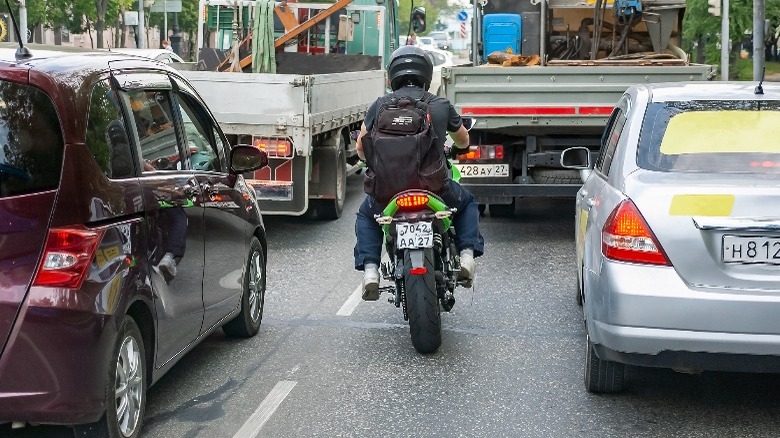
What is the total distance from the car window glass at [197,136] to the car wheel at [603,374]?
226cm

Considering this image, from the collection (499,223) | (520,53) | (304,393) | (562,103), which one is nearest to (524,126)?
(562,103)

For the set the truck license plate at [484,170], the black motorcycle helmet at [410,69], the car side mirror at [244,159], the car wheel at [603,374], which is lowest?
the car wheel at [603,374]

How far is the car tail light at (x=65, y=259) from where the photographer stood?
4711 mm

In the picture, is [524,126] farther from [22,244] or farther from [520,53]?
[22,244]

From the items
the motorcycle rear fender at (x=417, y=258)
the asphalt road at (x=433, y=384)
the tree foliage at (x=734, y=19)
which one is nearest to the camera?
the asphalt road at (x=433, y=384)

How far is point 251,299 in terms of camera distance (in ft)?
25.5

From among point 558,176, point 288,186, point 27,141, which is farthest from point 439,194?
point 558,176

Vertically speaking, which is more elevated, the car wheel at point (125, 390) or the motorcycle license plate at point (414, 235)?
the motorcycle license plate at point (414, 235)

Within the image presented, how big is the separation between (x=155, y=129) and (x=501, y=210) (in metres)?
7.99

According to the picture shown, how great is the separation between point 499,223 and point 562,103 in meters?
2.07

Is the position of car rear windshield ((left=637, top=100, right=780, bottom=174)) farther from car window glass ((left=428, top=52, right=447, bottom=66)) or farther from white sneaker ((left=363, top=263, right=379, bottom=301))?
car window glass ((left=428, top=52, right=447, bottom=66))

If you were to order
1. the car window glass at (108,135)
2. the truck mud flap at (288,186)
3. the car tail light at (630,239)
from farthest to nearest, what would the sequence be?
the truck mud flap at (288,186), the car tail light at (630,239), the car window glass at (108,135)

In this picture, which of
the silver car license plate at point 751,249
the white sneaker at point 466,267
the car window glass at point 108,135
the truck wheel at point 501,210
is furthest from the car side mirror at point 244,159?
the truck wheel at point 501,210

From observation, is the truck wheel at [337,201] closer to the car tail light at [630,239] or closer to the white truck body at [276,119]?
the white truck body at [276,119]
